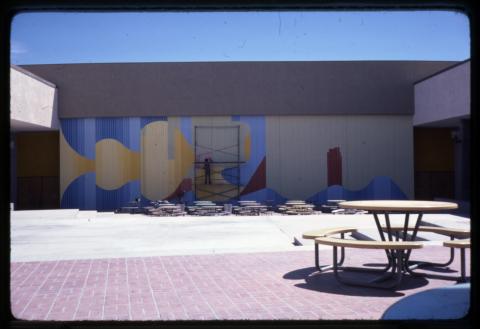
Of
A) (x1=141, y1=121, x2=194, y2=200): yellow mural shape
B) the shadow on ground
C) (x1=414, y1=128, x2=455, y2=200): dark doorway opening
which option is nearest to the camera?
the shadow on ground

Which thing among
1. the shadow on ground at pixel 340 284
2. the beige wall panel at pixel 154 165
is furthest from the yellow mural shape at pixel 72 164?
the shadow on ground at pixel 340 284

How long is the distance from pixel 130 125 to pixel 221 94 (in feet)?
14.6

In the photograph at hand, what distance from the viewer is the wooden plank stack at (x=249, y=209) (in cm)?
1966

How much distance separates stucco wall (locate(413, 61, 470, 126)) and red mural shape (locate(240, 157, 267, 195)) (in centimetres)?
735

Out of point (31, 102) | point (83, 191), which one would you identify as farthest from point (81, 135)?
point (31, 102)

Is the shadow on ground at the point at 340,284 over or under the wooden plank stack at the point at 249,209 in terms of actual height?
over

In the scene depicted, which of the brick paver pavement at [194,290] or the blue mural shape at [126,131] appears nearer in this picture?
the brick paver pavement at [194,290]

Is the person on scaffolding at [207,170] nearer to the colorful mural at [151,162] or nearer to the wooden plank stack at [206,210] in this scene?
the colorful mural at [151,162]

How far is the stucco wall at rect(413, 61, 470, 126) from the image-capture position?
1666 centimetres

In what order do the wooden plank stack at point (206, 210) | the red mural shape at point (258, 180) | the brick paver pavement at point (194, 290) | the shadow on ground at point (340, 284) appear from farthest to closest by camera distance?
1. the red mural shape at point (258, 180)
2. the wooden plank stack at point (206, 210)
3. the shadow on ground at point (340, 284)
4. the brick paver pavement at point (194, 290)

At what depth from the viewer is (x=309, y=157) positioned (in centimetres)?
2244

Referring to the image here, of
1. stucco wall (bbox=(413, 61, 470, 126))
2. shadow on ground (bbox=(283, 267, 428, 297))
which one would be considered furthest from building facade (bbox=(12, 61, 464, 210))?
shadow on ground (bbox=(283, 267, 428, 297))

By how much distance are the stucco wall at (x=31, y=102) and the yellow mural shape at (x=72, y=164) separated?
4.06 ft

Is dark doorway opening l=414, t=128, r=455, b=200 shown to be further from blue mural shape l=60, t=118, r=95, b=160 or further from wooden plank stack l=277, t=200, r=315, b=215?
blue mural shape l=60, t=118, r=95, b=160
